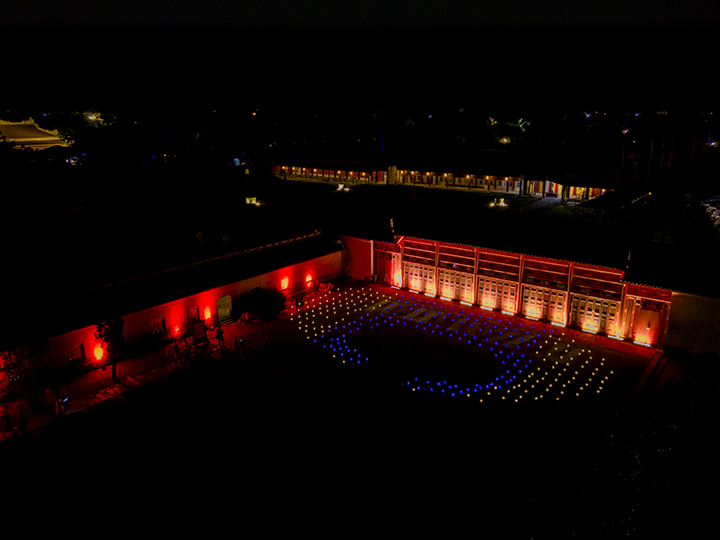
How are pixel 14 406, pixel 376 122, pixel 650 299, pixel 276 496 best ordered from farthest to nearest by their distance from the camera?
pixel 376 122
pixel 650 299
pixel 14 406
pixel 276 496

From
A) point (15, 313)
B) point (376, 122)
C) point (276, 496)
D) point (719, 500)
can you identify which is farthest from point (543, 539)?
point (376, 122)

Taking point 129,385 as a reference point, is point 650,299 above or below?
above

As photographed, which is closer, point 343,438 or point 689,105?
point 343,438

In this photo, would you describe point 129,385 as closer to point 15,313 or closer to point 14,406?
point 14,406

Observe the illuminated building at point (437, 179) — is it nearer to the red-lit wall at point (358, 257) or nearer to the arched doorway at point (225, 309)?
the red-lit wall at point (358, 257)

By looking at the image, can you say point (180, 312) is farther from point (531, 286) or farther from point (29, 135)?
point (29, 135)

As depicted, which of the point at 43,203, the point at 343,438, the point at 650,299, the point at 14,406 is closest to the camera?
the point at 343,438
